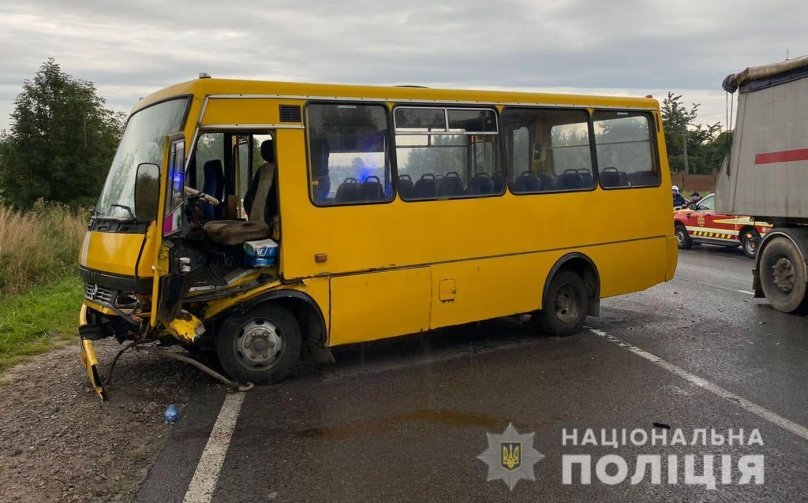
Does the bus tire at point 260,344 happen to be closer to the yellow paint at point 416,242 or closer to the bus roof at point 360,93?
the yellow paint at point 416,242

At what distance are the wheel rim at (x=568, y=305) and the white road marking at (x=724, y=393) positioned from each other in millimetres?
507

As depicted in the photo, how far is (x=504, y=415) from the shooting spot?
4.99 meters

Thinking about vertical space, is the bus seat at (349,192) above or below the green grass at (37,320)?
above

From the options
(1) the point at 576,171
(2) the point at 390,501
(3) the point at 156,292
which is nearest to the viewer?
(2) the point at 390,501

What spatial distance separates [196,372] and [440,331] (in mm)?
3045

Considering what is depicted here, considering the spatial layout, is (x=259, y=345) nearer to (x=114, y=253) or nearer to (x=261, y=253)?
(x=261, y=253)

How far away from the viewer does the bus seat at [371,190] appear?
6.08 m

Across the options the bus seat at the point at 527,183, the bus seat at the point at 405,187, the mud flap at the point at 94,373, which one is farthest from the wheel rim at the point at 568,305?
the mud flap at the point at 94,373

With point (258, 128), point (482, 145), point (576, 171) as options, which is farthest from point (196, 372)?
point (576, 171)

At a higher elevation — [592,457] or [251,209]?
[251,209]

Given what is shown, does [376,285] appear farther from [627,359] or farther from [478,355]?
[627,359]

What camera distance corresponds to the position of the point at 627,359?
258 inches

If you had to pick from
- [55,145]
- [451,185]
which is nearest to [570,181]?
[451,185]

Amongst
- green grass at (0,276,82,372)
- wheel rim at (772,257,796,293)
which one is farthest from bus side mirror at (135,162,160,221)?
wheel rim at (772,257,796,293)
